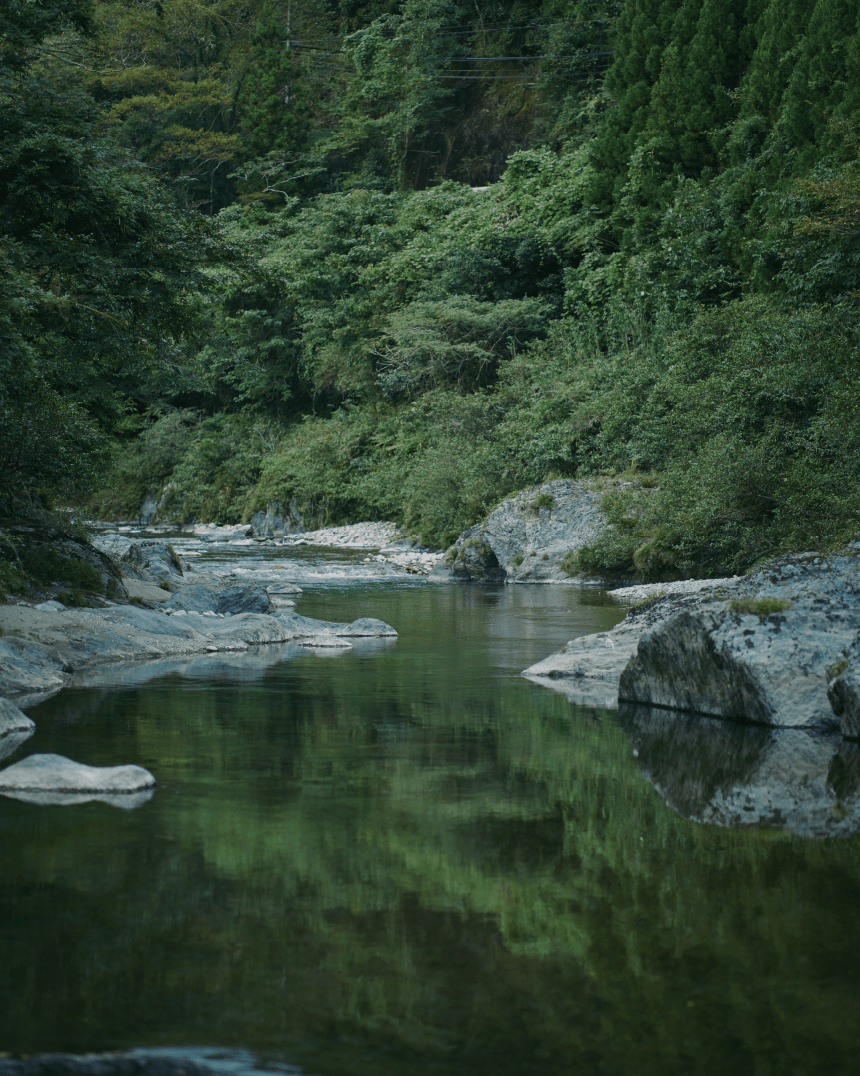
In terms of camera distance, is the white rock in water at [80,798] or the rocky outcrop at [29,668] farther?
the rocky outcrop at [29,668]

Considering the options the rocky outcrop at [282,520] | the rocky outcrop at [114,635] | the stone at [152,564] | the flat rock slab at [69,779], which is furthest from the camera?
the rocky outcrop at [282,520]

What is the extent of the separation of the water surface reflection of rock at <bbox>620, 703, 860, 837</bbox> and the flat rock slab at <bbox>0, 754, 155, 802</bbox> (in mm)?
2373

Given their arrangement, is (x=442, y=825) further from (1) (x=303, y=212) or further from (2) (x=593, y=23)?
(1) (x=303, y=212)

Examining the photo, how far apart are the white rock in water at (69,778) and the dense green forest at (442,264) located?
450 centimetres

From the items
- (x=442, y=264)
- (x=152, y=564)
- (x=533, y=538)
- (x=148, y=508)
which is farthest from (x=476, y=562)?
(x=148, y=508)

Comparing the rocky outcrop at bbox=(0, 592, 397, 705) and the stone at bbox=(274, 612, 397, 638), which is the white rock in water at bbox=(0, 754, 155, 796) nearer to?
the rocky outcrop at bbox=(0, 592, 397, 705)

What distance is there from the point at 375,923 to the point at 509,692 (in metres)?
4.17

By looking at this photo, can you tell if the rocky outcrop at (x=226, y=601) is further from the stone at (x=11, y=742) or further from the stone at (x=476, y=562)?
the stone at (x=476, y=562)

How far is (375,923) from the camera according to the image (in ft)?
10.5

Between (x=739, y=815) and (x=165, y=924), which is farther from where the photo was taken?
(x=739, y=815)

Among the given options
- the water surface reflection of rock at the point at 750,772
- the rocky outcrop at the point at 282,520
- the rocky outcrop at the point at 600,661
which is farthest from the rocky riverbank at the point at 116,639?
the rocky outcrop at the point at 282,520

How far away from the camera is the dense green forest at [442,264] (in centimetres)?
1223

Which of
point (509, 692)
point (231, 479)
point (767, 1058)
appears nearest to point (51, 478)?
point (509, 692)

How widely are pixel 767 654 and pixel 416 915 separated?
11.7ft
